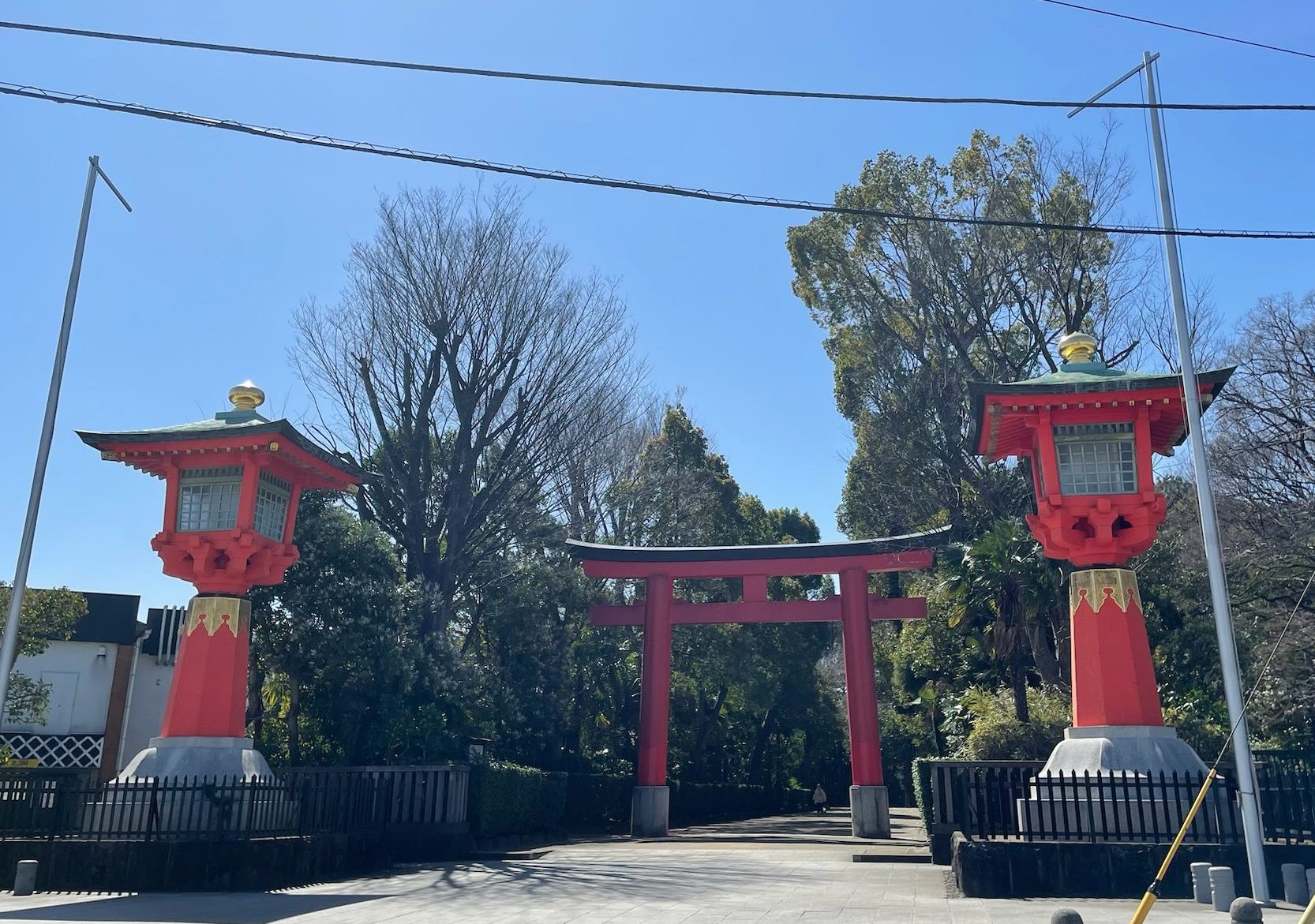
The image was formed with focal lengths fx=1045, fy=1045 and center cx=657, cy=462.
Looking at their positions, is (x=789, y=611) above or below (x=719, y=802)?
above

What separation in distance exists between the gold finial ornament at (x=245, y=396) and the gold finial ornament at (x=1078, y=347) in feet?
48.0

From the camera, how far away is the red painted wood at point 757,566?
25.8m

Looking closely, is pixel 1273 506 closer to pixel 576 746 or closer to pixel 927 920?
pixel 927 920

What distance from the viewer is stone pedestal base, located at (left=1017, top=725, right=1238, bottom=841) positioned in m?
13.3

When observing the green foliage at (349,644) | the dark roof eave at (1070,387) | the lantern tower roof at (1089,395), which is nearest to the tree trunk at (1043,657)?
the lantern tower roof at (1089,395)

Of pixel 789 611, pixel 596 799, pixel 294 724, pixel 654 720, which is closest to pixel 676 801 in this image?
pixel 596 799

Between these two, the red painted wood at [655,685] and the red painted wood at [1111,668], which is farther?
the red painted wood at [655,685]

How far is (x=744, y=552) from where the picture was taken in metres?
26.6

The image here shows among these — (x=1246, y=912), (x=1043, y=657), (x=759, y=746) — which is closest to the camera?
(x=1246, y=912)

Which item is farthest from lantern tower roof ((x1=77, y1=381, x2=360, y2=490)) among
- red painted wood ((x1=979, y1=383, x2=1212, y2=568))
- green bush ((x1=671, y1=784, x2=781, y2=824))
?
→ green bush ((x1=671, y1=784, x2=781, y2=824))

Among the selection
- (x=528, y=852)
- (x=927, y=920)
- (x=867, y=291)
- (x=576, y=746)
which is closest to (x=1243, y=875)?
(x=927, y=920)

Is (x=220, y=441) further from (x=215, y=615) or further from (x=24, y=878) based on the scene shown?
(x=24, y=878)

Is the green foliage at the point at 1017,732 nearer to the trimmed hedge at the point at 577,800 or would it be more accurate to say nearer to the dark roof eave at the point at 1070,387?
the dark roof eave at the point at 1070,387

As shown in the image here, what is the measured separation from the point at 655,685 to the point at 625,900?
13.6 m
